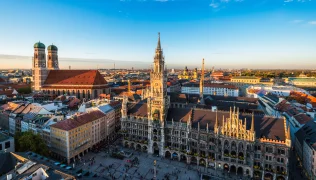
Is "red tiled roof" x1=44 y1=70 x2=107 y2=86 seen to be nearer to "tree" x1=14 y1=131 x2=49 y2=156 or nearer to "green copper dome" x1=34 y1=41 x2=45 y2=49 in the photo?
"green copper dome" x1=34 y1=41 x2=45 y2=49

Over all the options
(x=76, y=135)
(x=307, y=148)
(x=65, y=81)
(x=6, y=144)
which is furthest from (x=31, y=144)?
(x=65, y=81)

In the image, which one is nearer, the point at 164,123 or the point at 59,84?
the point at 164,123

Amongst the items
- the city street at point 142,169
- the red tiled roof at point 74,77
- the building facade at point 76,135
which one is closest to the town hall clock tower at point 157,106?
the city street at point 142,169

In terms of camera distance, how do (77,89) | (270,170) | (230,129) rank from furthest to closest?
(77,89) → (230,129) → (270,170)

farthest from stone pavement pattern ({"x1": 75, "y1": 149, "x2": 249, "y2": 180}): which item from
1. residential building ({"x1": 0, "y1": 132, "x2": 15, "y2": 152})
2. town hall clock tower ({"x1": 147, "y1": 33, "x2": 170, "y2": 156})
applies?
residential building ({"x1": 0, "y1": 132, "x2": 15, "y2": 152})

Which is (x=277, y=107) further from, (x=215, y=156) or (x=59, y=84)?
(x=59, y=84)

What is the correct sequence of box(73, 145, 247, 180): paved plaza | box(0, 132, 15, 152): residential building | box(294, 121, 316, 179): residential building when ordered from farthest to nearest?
box(73, 145, 247, 180): paved plaza, box(0, 132, 15, 152): residential building, box(294, 121, 316, 179): residential building

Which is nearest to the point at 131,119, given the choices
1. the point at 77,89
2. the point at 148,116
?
the point at 148,116
